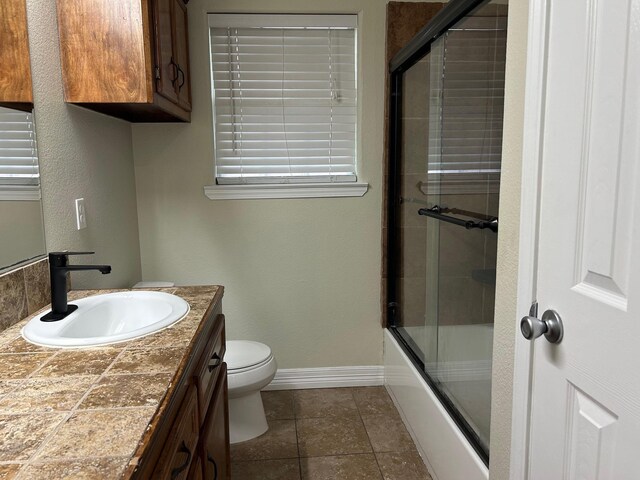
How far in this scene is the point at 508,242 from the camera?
126 centimetres

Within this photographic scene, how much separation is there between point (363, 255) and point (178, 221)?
1.02m

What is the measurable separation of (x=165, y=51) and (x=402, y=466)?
1.97m

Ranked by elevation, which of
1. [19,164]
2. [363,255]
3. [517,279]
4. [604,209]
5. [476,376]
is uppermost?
[19,164]

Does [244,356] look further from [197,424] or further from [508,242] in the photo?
[508,242]

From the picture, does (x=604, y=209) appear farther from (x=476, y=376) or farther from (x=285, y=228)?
(x=285, y=228)

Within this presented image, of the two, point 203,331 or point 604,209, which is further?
point 203,331

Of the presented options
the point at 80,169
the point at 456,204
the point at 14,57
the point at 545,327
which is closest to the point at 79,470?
the point at 545,327

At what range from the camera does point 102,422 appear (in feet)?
2.68

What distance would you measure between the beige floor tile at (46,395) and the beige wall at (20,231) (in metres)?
0.55

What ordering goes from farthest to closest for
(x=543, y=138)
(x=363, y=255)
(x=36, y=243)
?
(x=363, y=255) → (x=36, y=243) → (x=543, y=138)

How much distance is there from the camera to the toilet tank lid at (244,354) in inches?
87.4

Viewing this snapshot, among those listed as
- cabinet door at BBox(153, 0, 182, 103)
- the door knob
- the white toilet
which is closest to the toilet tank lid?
the white toilet

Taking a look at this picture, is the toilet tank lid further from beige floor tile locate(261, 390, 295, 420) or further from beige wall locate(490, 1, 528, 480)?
beige wall locate(490, 1, 528, 480)

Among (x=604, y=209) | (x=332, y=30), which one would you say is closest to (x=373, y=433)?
(x=604, y=209)
